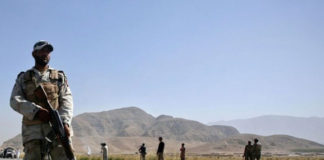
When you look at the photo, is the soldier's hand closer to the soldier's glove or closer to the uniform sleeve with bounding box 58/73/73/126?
the uniform sleeve with bounding box 58/73/73/126

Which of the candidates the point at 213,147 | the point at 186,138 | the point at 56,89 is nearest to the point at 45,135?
the point at 56,89

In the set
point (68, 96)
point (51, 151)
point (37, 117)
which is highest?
point (68, 96)

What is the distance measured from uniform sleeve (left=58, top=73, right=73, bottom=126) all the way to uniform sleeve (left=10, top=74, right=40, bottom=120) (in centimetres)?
32

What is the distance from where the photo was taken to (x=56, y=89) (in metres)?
4.39


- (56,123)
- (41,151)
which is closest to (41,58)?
(56,123)

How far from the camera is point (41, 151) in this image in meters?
4.15

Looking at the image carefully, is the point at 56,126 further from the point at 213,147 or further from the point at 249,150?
the point at 213,147

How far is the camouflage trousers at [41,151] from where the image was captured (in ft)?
13.6

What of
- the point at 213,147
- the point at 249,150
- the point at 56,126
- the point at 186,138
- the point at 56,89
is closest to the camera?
the point at 56,126

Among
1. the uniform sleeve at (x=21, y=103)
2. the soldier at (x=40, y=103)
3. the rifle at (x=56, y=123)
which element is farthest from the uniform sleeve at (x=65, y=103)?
the uniform sleeve at (x=21, y=103)

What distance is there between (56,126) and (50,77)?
2.15ft

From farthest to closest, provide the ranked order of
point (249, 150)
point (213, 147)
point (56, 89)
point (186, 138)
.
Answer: point (186, 138), point (213, 147), point (249, 150), point (56, 89)

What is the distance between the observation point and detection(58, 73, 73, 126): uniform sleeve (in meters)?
4.28

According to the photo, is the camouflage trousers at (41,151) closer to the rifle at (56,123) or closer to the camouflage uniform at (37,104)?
the camouflage uniform at (37,104)
